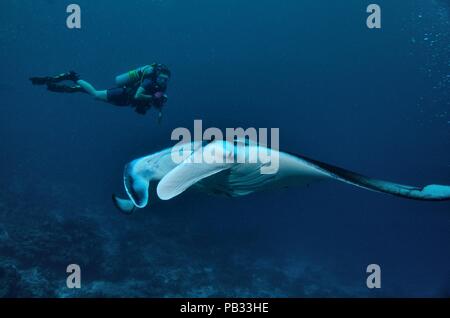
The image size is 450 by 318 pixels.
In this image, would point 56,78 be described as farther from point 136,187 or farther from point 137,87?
point 136,187

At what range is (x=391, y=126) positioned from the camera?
4131 cm

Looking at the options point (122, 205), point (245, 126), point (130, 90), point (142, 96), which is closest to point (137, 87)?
point (130, 90)

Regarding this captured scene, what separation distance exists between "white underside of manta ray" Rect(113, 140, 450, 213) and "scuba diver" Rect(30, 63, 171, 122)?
3.79 m

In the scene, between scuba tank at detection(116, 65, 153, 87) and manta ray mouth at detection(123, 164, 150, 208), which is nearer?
manta ray mouth at detection(123, 164, 150, 208)

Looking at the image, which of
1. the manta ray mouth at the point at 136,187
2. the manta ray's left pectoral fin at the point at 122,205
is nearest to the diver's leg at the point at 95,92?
the manta ray's left pectoral fin at the point at 122,205

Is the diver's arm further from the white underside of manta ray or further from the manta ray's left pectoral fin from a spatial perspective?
the white underside of manta ray

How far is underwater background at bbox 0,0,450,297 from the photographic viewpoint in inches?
325

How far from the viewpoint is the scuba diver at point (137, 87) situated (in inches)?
233

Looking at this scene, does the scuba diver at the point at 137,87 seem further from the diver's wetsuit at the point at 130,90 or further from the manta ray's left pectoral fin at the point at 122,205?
the manta ray's left pectoral fin at the point at 122,205

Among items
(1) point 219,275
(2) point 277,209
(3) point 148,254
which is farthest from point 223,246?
(2) point 277,209

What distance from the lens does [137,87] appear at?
6375 millimetres

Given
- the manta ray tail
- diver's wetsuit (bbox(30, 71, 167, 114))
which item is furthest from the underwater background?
the manta ray tail

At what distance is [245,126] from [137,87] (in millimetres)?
24426

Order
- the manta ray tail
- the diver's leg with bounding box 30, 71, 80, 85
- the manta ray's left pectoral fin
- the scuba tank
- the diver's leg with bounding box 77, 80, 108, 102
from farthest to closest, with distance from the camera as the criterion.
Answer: the diver's leg with bounding box 30, 71, 80, 85
the diver's leg with bounding box 77, 80, 108, 102
the scuba tank
the manta ray's left pectoral fin
the manta ray tail
